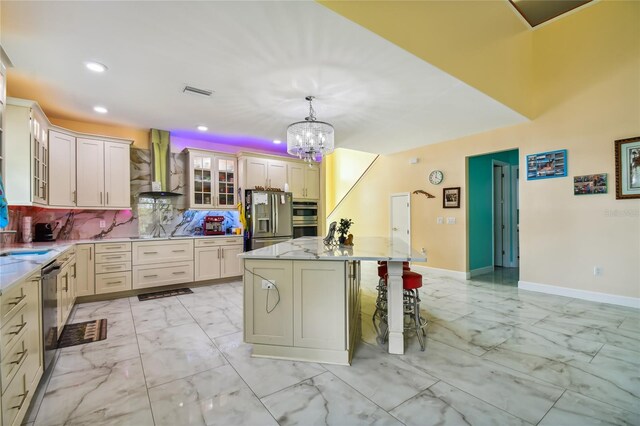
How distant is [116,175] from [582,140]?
278 inches

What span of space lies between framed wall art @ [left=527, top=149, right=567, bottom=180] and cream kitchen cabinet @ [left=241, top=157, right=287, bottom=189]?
440cm

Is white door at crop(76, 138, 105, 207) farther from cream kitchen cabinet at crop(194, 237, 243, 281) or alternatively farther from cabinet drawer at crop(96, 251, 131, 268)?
cream kitchen cabinet at crop(194, 237, 243, 281)

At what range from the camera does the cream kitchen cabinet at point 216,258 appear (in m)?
4.74

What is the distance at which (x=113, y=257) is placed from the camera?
4.03 metres

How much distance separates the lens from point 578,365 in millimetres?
2176

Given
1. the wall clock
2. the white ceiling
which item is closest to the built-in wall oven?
the white ceiling

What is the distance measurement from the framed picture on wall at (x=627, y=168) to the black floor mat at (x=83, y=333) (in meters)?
6.41

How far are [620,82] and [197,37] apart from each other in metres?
5.18

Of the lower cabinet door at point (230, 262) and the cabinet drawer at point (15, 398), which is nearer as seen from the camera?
the cabinet drawer at point (15, 398)

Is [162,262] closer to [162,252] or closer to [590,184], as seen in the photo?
[162,252]

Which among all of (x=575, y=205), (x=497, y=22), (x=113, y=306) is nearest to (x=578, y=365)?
(x=575, y=205)

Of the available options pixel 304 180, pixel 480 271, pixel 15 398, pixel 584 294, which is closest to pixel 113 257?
pixel 15 398

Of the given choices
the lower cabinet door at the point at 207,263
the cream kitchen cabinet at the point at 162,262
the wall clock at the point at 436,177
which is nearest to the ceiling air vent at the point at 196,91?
the cream kitchen cabinet at the point at 162,262

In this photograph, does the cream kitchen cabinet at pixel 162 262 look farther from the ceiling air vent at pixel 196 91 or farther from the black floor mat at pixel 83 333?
the ceiling air vent at pixel 196 91
